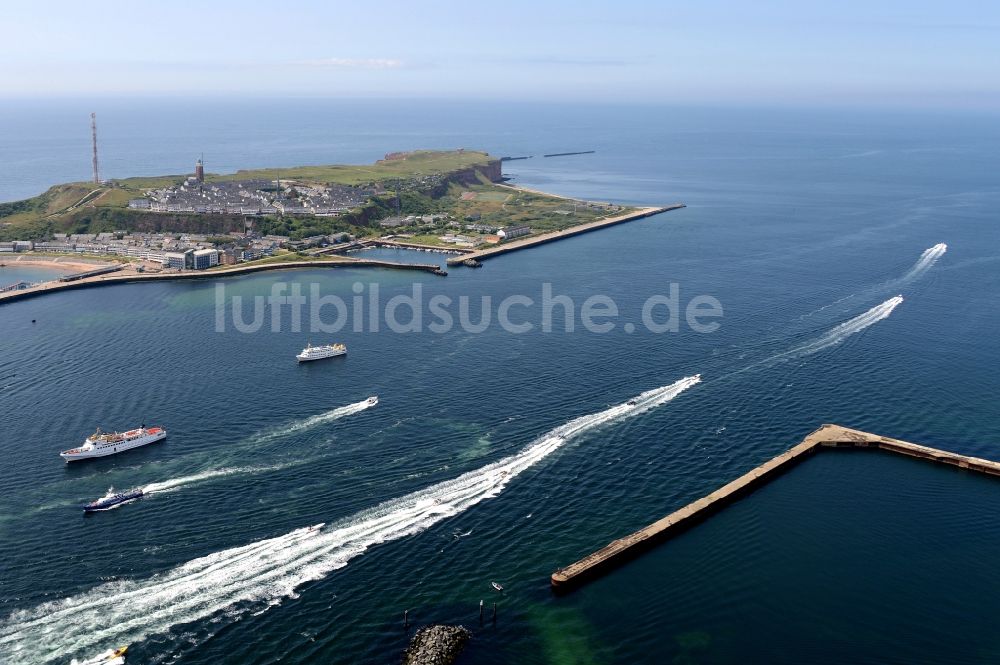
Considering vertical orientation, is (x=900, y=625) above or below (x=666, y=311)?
below

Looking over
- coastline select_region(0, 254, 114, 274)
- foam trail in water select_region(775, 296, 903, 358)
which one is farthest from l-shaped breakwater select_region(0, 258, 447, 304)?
foam trail in water select_region(775, 296, 903, 358)

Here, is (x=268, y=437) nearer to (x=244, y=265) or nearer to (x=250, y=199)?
(x=244, y=265)

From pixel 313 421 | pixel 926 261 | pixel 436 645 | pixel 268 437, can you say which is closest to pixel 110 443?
pixel 268 437

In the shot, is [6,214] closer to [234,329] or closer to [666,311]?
[234,329]

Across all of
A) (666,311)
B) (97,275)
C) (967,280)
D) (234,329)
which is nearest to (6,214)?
(97,275)

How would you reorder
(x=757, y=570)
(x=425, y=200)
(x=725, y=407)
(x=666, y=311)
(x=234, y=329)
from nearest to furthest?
1. (x=757, y=570)
2. (x=725, y=407)
3. (x=234, y=329)
4. (x=666, y=311)
5. (x=425, y=200)
